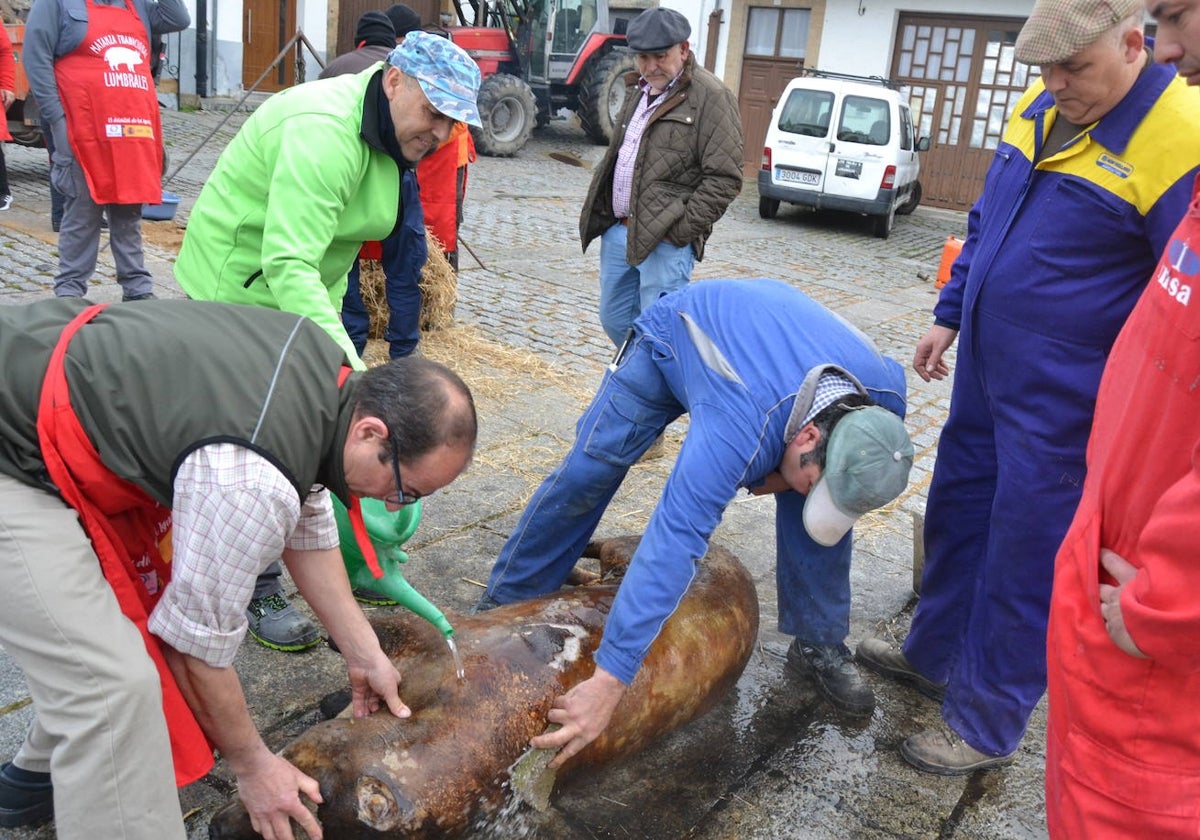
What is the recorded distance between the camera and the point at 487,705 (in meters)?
2.71

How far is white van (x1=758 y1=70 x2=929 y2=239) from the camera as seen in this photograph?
14430mm

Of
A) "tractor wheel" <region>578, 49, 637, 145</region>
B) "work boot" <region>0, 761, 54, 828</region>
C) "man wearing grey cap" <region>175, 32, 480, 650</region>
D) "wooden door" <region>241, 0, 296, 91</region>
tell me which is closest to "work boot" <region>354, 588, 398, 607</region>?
"man wearing grey cap" <region>175, 32, 480, 650</region>

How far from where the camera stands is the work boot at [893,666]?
3775mm

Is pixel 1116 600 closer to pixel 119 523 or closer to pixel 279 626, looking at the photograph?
pixel 119 523

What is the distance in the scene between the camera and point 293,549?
2.42 meters

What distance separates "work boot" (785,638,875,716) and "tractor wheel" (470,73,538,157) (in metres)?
13.9

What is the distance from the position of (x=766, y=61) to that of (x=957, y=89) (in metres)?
3.76

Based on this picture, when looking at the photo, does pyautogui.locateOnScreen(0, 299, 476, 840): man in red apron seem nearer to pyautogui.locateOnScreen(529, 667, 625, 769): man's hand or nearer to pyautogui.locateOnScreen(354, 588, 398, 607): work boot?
pyautogui.locateOnScreen(529, 667, 625, 769): man's hand

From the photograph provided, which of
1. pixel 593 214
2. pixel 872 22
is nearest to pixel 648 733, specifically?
pixel 593 214

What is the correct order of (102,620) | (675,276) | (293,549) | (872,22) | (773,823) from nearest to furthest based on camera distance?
(102,620)
(293,549)
(773,823)
(675,276)
(872,22)

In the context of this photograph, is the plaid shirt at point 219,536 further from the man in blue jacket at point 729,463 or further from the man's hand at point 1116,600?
the man's hand at point 1116,600

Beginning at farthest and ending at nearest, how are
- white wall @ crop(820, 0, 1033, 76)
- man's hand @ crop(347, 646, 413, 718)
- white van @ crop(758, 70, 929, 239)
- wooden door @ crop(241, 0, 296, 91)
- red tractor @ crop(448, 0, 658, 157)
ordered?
wooden door @ crop(241, 0, 296, 91), white wall @ crop(820, 0, 1033, 76), red tractor @ crop(448, 0, 658, 157), white van @ crop(758, 70, 929, 239), man's hand @ crop(347, 646, 413, 718)

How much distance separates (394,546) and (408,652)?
0.94 feet

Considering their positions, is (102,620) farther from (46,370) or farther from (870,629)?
(870,629)
